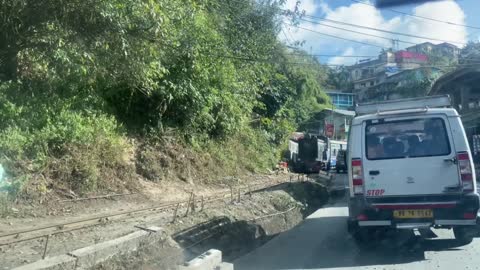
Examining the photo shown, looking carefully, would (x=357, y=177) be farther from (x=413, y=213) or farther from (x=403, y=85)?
(x=403, y=85)

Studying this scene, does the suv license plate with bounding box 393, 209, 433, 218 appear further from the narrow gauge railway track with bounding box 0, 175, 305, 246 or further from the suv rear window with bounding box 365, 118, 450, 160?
the narrow gauge railway track with bounding box 0, 175, 305, 246

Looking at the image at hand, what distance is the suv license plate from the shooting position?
7805 millimetres

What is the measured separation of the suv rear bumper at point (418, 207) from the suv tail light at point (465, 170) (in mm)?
144

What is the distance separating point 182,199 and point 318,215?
4225 mm

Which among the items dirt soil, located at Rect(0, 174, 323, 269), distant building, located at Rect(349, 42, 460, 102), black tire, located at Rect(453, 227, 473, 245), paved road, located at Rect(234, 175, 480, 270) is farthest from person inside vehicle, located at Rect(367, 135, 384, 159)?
distant building, located at Rect(349, 42, 460, 102)

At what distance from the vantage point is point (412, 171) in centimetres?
795

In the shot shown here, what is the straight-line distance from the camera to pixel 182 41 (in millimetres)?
13742

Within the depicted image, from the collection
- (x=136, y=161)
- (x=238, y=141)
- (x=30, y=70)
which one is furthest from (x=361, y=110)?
(x=238, y=141)

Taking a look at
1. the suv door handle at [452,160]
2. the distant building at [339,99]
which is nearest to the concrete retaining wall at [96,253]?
the suv door handle at [452,160]

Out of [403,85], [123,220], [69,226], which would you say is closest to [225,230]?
[123,220]

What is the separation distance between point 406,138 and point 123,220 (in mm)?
6092

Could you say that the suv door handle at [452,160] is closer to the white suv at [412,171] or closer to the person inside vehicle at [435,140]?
the white suv at [412,171]

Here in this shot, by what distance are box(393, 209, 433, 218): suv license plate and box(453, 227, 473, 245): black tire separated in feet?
2.99

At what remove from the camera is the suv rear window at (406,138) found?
26.3ft
